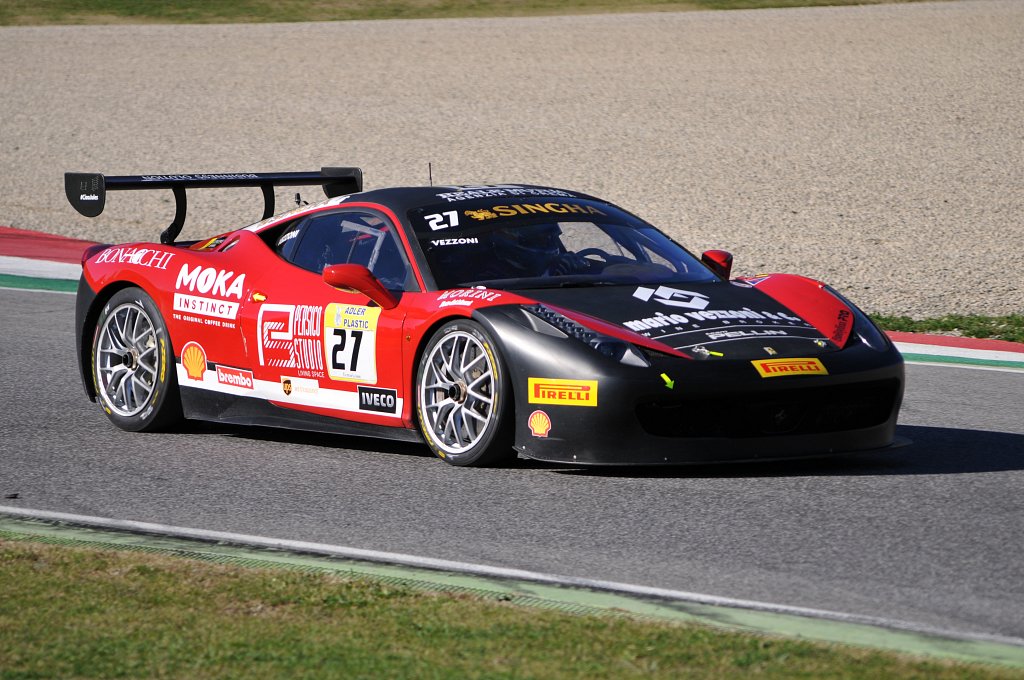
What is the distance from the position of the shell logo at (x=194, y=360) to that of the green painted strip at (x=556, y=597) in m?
1.95

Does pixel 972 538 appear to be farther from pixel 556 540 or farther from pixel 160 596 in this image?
pixel 160 596

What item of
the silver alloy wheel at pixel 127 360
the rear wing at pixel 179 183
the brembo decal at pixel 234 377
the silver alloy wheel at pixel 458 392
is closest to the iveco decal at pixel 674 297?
the silver alloy wheel at pixel 458 392

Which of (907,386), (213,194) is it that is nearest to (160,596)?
(907,386)

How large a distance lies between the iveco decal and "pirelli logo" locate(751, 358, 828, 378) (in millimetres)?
569

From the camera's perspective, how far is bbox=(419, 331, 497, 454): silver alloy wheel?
6.35 metres

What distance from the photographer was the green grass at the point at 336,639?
3734 mm

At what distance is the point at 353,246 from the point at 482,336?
121 cm

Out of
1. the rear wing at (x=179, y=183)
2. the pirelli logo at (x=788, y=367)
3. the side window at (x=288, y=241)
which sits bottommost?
the pirelli logo at (x=788, y=367)

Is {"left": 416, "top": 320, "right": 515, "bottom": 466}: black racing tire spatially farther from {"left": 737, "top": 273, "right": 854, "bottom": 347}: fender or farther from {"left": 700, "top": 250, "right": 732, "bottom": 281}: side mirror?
{"left": 700, "top": 250, "right": 732, "bottom": 281}: side mirror

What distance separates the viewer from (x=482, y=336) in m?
6.33

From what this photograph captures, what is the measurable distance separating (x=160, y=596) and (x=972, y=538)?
8.84ft

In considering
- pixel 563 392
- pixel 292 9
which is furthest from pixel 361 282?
pixel 292 9

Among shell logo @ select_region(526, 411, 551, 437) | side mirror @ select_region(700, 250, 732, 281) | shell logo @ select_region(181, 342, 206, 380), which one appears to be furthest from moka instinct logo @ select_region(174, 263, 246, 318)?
side mirror @ select_region(700, 250, 732, 281)

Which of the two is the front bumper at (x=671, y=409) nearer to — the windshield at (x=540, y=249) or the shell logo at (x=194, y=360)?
the windshield at (x=540, y=249)
